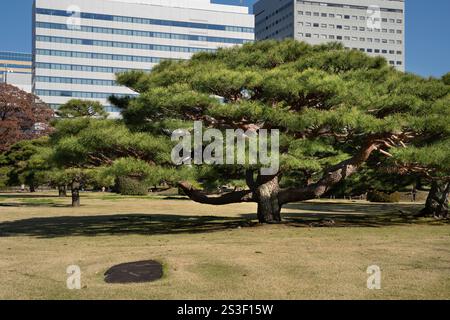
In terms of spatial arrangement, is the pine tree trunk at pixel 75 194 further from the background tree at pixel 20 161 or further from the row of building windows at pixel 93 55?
the row of building windows at pixel 93 55

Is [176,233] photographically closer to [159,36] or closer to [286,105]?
[286,105]

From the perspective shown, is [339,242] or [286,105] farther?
[286,105]

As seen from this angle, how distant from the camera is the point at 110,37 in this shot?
90.9m

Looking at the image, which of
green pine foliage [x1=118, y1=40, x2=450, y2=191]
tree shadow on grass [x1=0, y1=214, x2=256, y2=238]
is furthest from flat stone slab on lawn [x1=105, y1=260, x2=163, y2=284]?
tree shadow on grass [x1=0, y1=214, x2=256, y2=238]

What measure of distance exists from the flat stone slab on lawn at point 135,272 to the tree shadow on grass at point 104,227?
668 cm

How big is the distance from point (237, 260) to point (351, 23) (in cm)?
12414

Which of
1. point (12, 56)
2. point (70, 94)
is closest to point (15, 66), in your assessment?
point (12, 56)

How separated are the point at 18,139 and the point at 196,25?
191 feet

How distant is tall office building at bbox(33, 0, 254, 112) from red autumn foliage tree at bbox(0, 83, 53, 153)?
124 ft

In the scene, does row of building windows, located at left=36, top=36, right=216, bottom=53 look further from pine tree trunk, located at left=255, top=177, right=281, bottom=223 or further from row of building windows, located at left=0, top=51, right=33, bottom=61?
row of building windows, located at left=0, top=51, right=33, bottom=61

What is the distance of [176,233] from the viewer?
51.1ft

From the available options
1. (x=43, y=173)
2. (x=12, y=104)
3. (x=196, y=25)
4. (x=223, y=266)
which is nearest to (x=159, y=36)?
(x=196, y=25)

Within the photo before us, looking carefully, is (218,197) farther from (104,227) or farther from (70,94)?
(70,94)

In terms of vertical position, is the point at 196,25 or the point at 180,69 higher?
the point at 196,25
